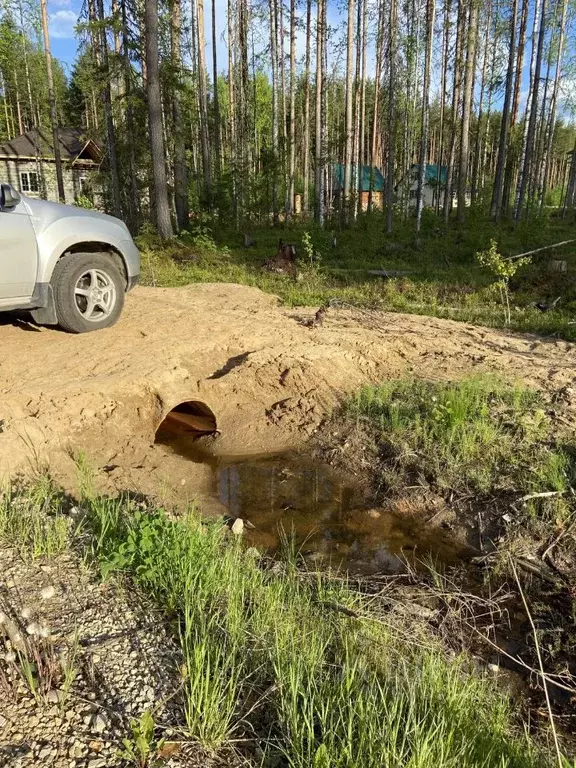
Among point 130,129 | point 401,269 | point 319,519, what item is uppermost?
point 130,129

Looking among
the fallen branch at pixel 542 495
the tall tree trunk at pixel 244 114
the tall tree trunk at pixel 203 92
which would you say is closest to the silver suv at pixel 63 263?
the fallen branch at pixel 542 495

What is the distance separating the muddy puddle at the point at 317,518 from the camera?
4.31 meters

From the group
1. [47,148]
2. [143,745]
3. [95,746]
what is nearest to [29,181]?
[47,148]

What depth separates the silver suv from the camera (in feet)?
18.5

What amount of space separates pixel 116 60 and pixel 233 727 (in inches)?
788

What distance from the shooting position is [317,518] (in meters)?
4.84

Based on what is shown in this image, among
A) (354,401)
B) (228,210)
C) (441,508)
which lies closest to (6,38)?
(228,210)

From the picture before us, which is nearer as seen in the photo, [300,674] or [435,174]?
[300,674]

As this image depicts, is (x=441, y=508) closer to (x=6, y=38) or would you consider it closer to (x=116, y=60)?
(x=116, y=60)

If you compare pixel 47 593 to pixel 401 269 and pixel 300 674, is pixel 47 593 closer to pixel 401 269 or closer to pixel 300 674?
pixel 300 674

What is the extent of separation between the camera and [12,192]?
18.1ft

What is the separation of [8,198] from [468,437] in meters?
4.99

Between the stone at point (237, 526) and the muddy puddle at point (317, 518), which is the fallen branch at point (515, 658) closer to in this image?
the muddy puddle at point (317, 518)

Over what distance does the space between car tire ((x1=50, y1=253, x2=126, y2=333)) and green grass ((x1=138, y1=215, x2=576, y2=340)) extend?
4.00 meters
